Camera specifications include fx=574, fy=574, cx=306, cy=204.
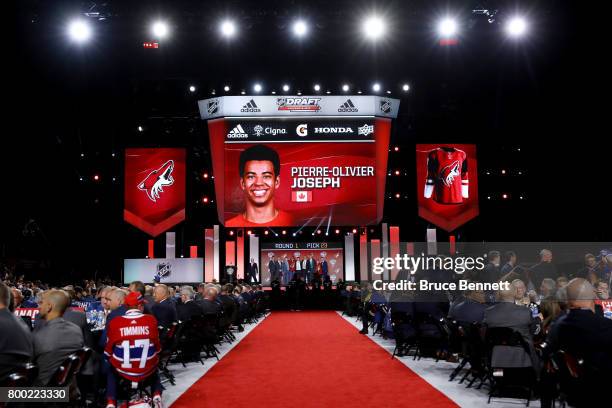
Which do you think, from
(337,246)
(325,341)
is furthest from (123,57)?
(337,246)

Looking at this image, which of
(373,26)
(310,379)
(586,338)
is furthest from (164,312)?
(373,26)

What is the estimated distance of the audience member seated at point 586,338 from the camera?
3611 mm

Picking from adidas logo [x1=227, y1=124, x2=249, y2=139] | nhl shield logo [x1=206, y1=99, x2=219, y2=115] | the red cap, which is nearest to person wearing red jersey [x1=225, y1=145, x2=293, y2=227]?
adidas logo [x1=227, y1=124, x2=249, y2=139]

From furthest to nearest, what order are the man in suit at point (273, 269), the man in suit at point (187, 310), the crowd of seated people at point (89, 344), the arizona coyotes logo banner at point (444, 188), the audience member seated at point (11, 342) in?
the man in suit at point (273, 269) < the arizona coyotes logo banner at point (444, 188) < the man in suit at point (187, 310) < the crowd of seated people at point (89, 344) < the audience member seated at point (11, 342)

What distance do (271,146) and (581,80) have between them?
7288mm

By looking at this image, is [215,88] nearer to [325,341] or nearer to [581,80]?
[325,341]

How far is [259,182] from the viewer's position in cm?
1435

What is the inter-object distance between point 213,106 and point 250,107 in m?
1.01

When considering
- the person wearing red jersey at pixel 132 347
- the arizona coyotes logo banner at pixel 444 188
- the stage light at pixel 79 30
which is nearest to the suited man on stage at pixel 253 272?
the arizona coyotes logo banner at pixel 444 188

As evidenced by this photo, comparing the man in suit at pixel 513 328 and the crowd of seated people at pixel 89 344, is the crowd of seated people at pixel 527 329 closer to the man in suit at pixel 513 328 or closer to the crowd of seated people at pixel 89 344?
the man in suit at pixel 513 328

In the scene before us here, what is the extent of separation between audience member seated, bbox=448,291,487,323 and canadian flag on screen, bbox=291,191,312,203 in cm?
728

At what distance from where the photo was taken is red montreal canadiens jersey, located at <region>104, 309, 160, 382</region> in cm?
466

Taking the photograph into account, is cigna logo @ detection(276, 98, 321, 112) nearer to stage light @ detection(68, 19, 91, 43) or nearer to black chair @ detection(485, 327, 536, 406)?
stage light @ detection(68, 19, 91, 43)

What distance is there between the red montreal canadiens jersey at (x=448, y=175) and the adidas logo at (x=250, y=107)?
4.47m
